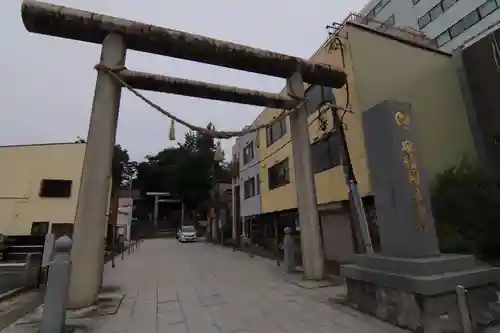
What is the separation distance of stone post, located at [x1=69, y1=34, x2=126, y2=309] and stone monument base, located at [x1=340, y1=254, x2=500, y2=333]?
478 cm

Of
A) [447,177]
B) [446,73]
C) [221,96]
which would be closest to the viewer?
[221,96]

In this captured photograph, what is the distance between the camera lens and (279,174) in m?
17.3

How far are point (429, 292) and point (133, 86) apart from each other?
678 cm

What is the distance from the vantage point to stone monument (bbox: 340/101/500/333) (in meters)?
3.88

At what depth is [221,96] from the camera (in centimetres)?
808

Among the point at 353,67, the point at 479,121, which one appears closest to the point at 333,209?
the point at 353,67

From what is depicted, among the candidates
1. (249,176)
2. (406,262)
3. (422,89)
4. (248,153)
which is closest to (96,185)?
(406,262)

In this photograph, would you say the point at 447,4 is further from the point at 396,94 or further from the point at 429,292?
the point at 429,292

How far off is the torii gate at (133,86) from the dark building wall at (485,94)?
257 inches

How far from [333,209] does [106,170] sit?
28.4 ft

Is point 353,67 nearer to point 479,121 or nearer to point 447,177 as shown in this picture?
point 447,177

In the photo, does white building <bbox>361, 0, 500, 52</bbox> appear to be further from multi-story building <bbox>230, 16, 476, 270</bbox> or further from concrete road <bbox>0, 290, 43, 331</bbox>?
concrete road <bbox>0, 290, 43, 331</bbox>

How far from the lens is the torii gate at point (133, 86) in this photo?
18.9 ft

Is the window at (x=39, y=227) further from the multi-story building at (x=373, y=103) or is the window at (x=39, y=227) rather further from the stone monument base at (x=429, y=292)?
the stone monument base at (x=429, y=292)
